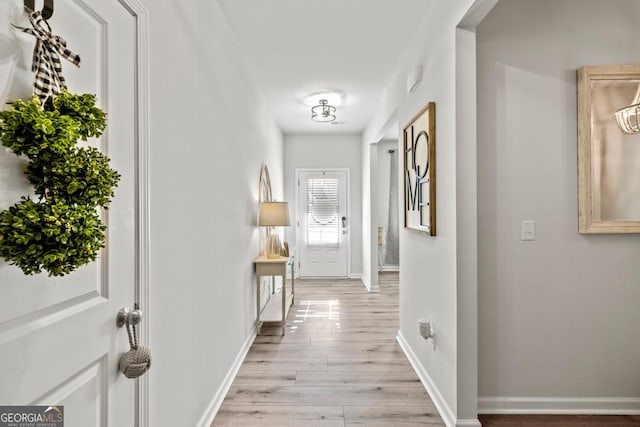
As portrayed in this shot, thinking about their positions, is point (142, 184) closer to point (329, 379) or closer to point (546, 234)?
point (329, 379)

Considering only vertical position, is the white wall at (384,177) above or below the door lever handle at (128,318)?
above

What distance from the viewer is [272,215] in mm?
3787

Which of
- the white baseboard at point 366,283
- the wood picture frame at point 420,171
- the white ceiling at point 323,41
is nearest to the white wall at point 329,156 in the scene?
the white baseboard at point 366,283

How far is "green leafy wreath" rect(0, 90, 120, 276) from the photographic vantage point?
0.71m

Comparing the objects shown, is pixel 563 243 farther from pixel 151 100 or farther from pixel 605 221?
pixel 151 100

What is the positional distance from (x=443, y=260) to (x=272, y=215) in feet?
6.74

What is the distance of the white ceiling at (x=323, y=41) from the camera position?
244 centimetres

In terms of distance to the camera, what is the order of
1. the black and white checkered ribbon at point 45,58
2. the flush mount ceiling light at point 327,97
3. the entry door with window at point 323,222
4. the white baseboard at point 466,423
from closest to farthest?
the black and white checkered ribbon at point 45,58
the white baseboard at point 466,423
the flush mount ceiling light at point 327,97
the entry door with window at point 323,222

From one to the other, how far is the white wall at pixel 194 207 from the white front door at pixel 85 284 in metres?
0.20

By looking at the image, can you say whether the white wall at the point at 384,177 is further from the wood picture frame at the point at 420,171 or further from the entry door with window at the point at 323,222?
the wood picture frame at the point at 420,171

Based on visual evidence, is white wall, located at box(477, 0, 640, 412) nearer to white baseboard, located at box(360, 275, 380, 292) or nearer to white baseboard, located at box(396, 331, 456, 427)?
white baseboard, located at box(396, 331, 456, 427)

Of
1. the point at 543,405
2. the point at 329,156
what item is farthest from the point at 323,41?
the point at 329,156

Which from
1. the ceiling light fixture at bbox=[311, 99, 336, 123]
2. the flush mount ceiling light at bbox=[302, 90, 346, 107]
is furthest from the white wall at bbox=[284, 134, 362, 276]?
the flush mount ceiling light at bbox=[302, 90, 346, 107]

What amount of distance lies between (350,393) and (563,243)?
168cm
